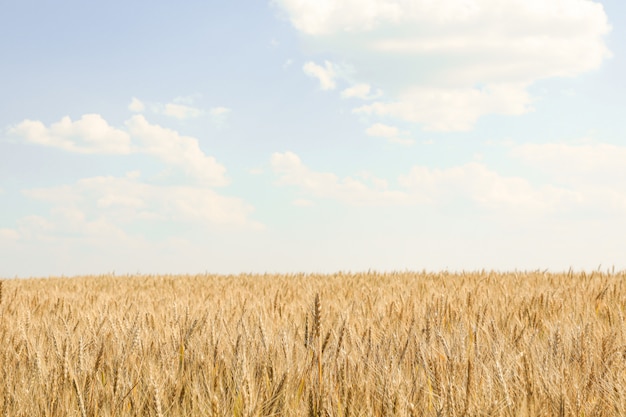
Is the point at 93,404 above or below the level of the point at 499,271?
below

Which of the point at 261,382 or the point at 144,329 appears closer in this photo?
the point at 261,382

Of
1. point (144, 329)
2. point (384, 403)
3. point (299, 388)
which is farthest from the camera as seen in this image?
point (144, 329)

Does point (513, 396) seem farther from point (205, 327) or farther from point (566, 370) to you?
point (205, 327)

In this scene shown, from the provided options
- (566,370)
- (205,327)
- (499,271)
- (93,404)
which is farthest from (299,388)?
(499,271)

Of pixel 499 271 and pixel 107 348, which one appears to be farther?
pixel 499 271

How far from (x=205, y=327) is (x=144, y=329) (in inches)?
13.3

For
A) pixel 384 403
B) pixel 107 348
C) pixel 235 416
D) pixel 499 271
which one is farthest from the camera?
pixel 499 271

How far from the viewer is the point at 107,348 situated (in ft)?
9.20

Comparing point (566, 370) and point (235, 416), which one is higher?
point (566, 370)

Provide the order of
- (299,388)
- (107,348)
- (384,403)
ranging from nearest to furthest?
(384,403) < (299,388) < (107,348)

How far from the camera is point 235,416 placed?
1955mm

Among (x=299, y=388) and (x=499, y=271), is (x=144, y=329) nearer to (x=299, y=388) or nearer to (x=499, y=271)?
(x=299, y=388)

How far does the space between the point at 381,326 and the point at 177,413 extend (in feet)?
5.39

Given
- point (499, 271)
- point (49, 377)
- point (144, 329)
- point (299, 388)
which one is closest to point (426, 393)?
point (299, 388)
